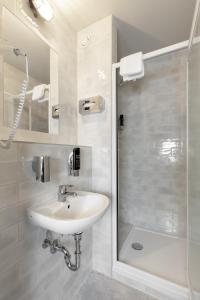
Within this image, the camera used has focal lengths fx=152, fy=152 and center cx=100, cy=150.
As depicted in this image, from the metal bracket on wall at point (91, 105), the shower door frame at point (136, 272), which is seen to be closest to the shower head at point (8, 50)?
the metal bracket on wall at point (91, 105)

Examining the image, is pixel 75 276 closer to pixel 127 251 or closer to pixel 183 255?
pixel 127 251

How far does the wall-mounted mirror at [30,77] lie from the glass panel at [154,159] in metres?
0.73

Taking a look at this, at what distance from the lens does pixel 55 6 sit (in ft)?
3.99

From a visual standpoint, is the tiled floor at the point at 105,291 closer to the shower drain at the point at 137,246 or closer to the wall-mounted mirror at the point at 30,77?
the shower drain at the point at 137,246

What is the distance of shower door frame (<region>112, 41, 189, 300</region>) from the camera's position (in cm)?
111

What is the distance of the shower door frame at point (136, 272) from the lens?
1.11 meters

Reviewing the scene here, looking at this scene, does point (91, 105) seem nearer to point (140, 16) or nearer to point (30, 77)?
point (30, 77)

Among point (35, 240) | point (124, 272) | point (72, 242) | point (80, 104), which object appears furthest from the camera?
point (80, 104)

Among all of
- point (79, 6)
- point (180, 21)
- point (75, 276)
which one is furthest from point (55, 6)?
point (75, 276)

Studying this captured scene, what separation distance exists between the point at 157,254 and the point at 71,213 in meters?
1.03

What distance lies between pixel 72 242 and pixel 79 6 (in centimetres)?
187

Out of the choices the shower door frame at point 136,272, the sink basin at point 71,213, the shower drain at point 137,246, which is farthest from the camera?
the shower drain at point 137,246

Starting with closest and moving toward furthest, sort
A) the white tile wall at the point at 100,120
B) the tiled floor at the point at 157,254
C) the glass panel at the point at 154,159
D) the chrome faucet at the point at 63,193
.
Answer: the chrome faucet at the point at 63,193 → the tiled floor at the point at 157,254 → the white tile wall at the point at 100,120 → the glass panel at the point at 154,159

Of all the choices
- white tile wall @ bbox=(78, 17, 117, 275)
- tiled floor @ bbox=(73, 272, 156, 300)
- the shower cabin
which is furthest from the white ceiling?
tiled floor @ bbox=(73, 272, 156, 300)
